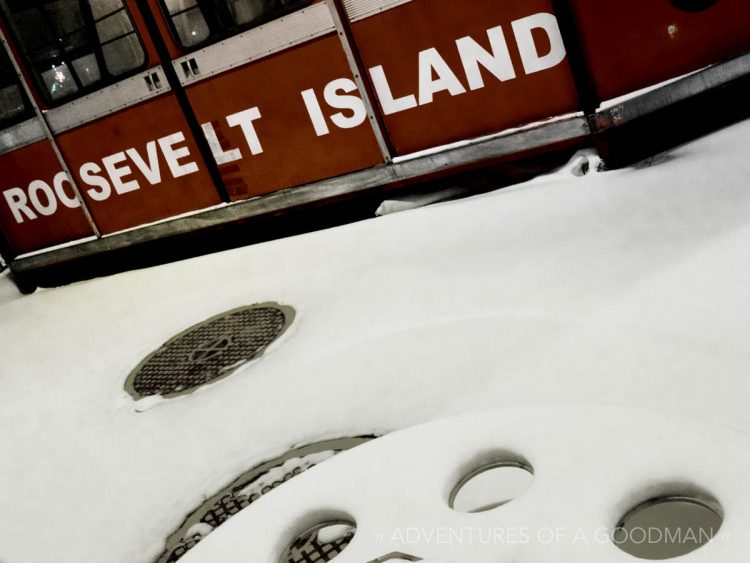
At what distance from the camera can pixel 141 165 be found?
461 cm

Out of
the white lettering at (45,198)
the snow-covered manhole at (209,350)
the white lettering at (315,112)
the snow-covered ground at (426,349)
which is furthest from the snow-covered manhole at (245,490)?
the white lettering at (45,198)

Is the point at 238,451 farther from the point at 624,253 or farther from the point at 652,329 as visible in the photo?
the point at 624,253

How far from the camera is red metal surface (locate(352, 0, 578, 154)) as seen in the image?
3.26 m

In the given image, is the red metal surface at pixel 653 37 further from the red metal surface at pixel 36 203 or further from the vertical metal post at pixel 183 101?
the red metal surface at pixel 36 203

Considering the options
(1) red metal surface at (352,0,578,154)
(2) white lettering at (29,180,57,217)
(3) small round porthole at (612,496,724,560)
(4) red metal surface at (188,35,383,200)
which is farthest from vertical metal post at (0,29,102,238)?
(3) small round porthole at (612,496,724,560)

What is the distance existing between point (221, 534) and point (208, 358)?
59.0 inches

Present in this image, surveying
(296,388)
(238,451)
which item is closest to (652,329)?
(296,388)

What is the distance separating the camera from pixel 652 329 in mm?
1885

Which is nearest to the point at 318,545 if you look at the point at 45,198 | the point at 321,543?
the point at 321,543

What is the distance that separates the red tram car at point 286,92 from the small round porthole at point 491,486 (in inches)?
90.0

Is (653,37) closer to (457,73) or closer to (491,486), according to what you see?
(457,73)

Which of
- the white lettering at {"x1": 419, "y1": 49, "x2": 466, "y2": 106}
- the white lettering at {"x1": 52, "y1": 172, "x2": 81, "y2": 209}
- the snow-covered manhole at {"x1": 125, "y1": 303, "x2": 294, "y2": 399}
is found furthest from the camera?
the white lettering at {"x1": 52, "y1": 172, "x2": 81, "y2": 209}

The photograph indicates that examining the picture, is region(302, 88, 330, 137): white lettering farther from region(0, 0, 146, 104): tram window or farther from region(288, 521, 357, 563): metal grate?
region(288, 521, 357, 563): metal grate

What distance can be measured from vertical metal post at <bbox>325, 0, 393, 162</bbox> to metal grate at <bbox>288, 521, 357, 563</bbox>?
2.70 metres
